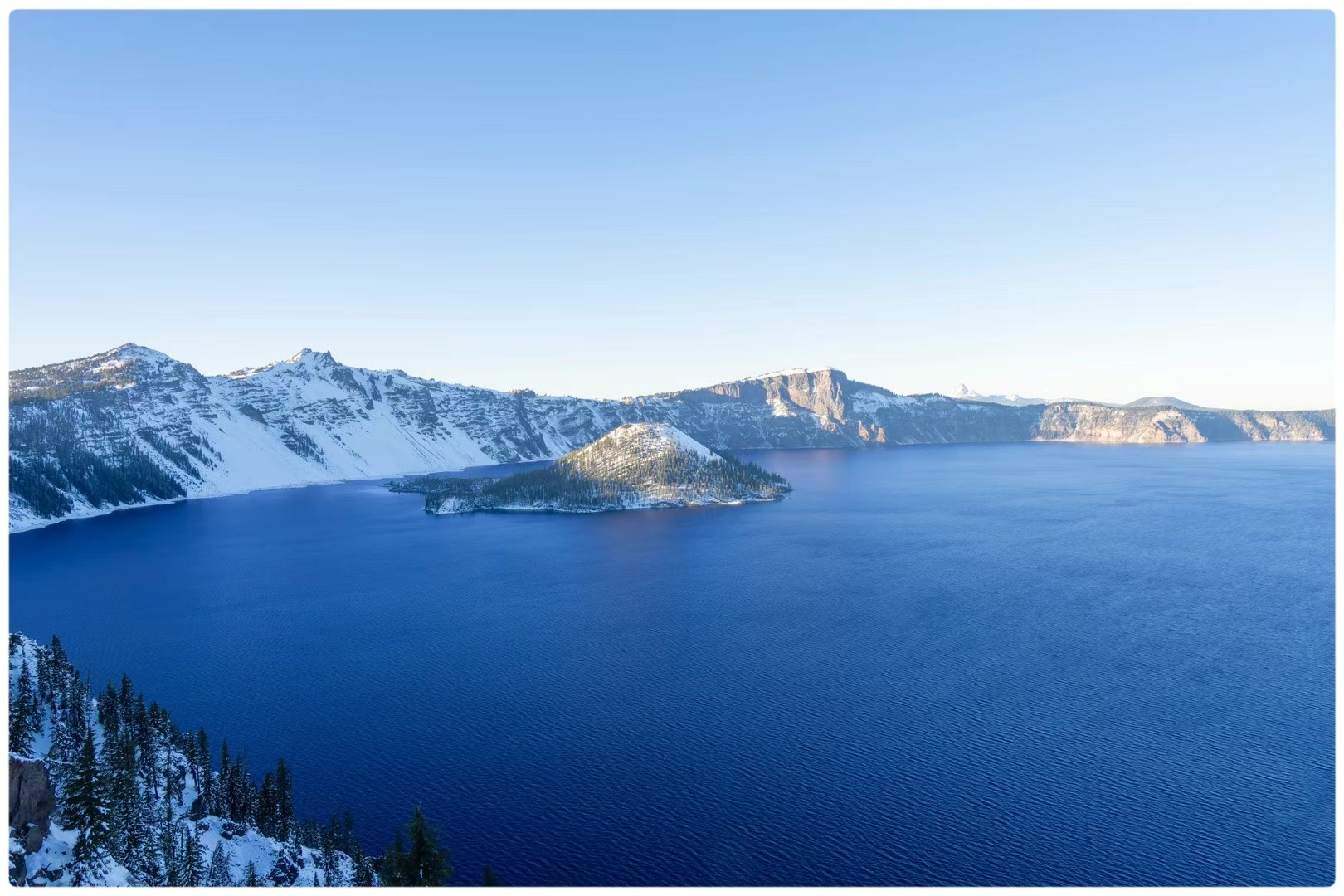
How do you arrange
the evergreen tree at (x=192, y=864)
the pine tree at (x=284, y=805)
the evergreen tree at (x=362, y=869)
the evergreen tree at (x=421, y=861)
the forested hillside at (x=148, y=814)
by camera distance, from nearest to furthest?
the evergreen tree at (x=421, y=861) < the forested hillside at (x=148, y=814) < the evergreen tree at (x=192, y=864) < the evergreen tree at (x=362, y=869) < the pine tree at (x=284, y=805)

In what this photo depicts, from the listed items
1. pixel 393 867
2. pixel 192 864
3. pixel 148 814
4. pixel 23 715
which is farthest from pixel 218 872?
pixel 23 715

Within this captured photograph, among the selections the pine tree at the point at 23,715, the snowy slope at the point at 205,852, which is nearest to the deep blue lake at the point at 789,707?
the snowy slope at the point at 205,852

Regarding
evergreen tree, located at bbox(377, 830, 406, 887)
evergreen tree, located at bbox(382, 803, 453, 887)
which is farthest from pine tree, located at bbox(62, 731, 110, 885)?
evergreen tree, located at bbox(382, 803, 453, 887)

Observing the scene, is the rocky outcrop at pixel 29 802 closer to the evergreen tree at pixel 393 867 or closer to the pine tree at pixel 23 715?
the pine tree at pixel 23 715

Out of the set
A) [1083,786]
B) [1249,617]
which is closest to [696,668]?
[1083,786]

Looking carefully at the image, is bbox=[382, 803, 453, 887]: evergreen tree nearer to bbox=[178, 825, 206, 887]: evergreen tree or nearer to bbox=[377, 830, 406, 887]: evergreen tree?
bbox=[377, 830, 406, 887]: evergreen tree
